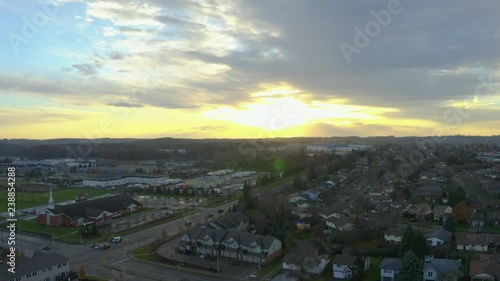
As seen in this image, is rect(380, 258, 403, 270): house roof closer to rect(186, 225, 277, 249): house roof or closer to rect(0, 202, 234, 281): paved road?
rect(186, 225, 277, 249): house roof

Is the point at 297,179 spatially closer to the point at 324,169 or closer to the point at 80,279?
the point at 324,169

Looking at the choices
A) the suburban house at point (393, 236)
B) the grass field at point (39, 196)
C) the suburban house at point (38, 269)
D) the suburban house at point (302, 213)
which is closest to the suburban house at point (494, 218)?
the suburban house at point (393, 236)

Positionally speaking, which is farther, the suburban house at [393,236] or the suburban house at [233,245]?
the suburban house at [393,236]

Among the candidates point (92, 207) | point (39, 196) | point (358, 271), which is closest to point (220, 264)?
point (358, 271)

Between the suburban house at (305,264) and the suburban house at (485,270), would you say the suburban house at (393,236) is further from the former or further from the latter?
the suburban house at (305,264)

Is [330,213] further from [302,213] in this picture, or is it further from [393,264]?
[393,264]

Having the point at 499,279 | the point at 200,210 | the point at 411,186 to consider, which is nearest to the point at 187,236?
the point at 200,210
